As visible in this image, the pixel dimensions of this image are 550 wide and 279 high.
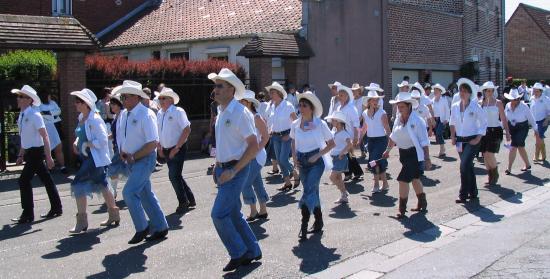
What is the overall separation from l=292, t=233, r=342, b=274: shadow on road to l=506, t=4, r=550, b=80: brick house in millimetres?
47238

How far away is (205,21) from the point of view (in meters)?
28.2

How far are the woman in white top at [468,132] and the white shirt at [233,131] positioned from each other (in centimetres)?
501

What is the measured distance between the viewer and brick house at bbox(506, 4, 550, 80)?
49.7 m

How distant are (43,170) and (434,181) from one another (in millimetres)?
7184

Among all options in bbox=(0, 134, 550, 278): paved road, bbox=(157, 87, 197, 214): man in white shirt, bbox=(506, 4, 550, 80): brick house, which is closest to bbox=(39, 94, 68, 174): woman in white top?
bbox=(0, 134, 550, 278): paved road

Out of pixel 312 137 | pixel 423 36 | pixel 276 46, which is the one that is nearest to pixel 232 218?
pixel 312 137

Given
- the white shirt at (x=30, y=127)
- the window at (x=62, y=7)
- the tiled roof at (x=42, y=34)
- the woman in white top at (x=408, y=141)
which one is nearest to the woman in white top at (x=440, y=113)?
the woman in white top at (x=408, y=141)

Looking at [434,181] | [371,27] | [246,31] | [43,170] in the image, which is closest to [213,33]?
[246,31]

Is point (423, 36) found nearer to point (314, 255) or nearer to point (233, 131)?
point (314, 255)

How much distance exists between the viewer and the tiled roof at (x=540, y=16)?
1970 inches

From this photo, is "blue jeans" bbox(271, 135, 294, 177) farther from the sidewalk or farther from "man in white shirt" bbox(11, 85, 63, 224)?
"man in white shirt" bbox(11, 85, 63, 224)

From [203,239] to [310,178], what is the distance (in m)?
1.50

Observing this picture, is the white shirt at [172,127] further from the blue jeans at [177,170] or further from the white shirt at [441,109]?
the white shirt at [441,109]

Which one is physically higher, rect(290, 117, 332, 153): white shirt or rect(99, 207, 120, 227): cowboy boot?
rect(290, 117, 332, 153): white shirt
